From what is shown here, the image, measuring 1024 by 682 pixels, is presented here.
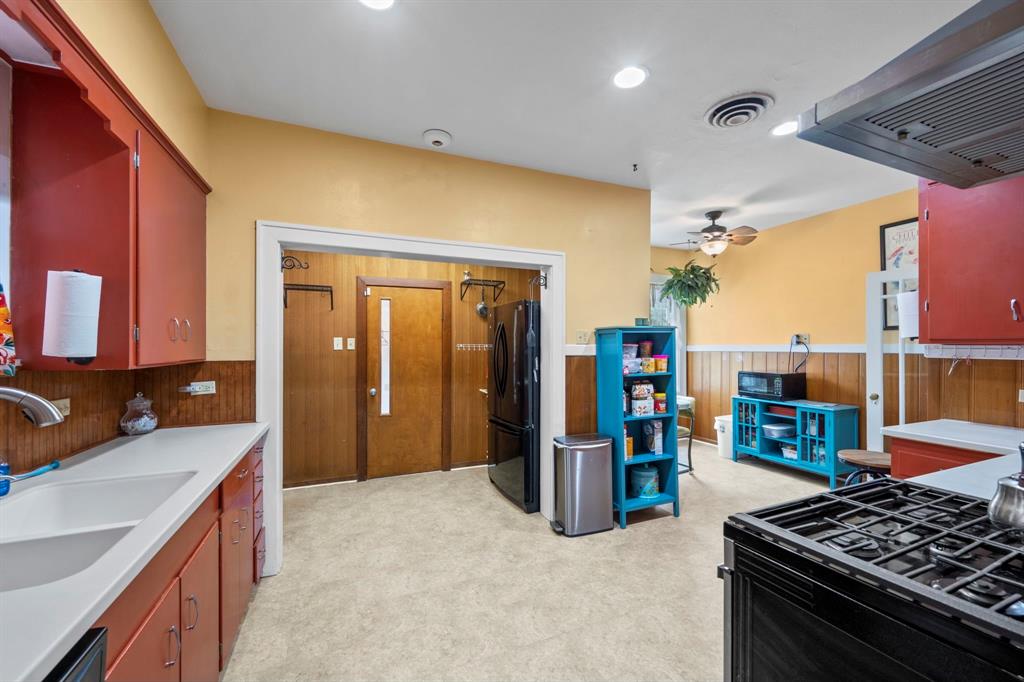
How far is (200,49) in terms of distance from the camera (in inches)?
77.5

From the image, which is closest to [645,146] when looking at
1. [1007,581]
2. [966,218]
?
[966,218]

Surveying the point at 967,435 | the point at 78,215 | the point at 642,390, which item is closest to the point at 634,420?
the point at 642,390

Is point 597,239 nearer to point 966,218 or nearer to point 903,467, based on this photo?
point 966,218

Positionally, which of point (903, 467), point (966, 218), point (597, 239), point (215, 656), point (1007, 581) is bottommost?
point (215, 656)

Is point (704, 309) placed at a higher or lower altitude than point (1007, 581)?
higher

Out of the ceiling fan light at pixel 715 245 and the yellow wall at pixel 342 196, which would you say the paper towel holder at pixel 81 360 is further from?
the ceiling fan light at pixel 715 245

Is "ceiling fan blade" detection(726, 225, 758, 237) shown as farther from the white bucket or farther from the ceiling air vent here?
the white bucket

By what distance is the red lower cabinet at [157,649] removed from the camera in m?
0.93

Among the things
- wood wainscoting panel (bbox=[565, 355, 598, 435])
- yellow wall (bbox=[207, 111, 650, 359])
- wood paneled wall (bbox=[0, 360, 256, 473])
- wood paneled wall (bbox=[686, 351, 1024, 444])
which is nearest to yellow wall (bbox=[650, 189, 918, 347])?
wood paneled wall (bbox=[686, 351, 1024, 444])

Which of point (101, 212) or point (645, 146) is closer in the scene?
point (101, 212)

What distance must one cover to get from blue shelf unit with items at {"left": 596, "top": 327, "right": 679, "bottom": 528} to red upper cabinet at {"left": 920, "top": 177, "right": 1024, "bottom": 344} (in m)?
1.54

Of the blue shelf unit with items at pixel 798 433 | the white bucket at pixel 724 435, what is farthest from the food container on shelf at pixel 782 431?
the white bucket at pixel 724 435

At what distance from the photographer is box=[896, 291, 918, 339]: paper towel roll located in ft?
9.07

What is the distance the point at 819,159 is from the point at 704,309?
290 cm
